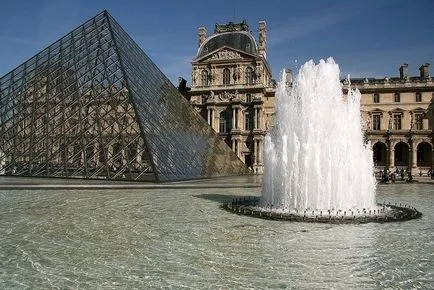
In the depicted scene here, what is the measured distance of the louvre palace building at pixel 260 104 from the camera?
47.2 meters

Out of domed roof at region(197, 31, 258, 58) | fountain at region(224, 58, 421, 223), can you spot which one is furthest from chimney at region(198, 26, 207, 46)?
fountain at region(224, 58, 421, 223)

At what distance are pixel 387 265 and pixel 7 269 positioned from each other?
4.58m

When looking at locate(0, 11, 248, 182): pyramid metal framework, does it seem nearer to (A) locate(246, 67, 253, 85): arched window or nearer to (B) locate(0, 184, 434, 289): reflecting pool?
(B) locate(0, 184, 434, 289): reflecting pool

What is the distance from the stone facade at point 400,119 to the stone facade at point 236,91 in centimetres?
1107

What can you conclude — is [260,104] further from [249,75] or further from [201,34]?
[201,34]

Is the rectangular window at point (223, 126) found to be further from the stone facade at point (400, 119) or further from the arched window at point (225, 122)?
the stone facade at point (400, 119)

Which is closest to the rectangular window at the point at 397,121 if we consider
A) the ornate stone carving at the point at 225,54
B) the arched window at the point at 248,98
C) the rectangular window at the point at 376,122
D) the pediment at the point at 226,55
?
the rectangular window at the point at 376,122

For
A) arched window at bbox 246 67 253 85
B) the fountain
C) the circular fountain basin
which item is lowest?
the circular fountain basin

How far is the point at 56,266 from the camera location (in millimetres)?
5199

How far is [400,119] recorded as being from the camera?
158 ft

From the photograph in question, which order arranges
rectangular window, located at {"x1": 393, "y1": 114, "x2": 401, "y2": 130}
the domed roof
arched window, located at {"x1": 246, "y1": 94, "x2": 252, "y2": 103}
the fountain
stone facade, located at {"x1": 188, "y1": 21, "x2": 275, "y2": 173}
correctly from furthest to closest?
the domed roof
arched window, located at {"x1": 246, "y1": 94, "x2": 252, "y2": 103}
rectangular window, located at {"x1": 393, "y1": 114, "x2": 401, "y2": 130}
stone facade, located at {"x1": 188, "y1": 21, "x2": 275, "y2": 173}
the fountain

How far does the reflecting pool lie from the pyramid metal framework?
834 cm

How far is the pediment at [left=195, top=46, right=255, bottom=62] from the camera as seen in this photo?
4882 cm

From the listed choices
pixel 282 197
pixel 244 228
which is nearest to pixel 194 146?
pixel 282 197
